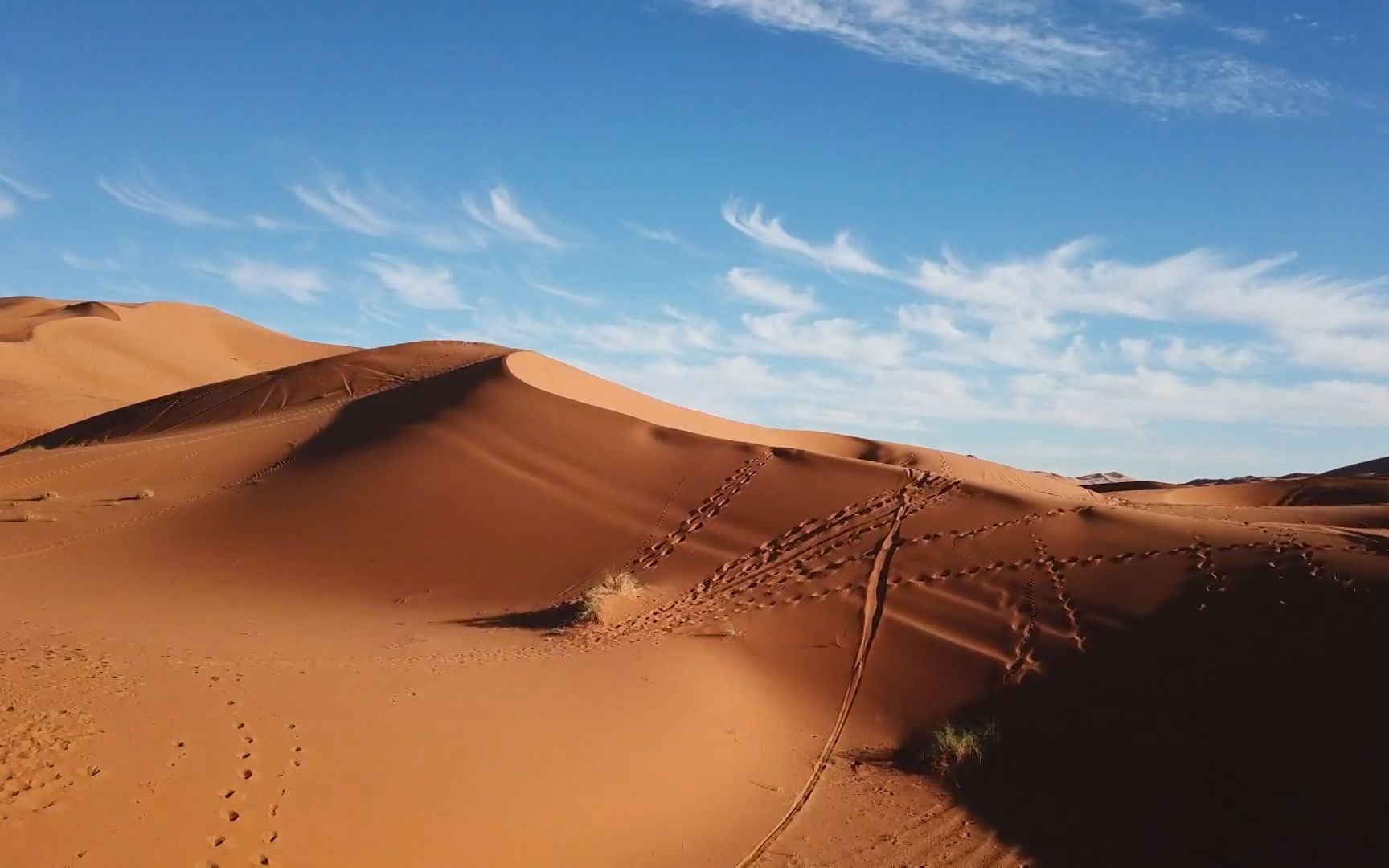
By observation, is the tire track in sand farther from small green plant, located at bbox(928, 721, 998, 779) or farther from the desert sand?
small green plant, located at bbox(928, 721, 998, 779)

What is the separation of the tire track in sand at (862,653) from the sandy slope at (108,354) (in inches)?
1196

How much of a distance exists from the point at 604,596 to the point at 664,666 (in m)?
1.51

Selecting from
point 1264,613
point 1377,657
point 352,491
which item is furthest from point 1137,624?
point 352,491

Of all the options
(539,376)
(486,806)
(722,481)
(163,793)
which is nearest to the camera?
(163,793)

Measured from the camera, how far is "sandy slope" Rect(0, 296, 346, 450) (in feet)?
113

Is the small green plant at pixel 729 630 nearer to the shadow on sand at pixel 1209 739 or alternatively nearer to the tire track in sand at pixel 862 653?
the tire track in sand at pixel 862 653

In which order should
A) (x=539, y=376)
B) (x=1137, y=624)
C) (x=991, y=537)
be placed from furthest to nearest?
(x=539, y=376), (x=991, y=537), (x=1137, y=624)

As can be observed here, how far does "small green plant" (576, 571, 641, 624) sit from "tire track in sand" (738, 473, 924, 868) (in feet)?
8.70

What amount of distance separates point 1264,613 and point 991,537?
9.82ft

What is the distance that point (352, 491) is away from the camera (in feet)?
46.6

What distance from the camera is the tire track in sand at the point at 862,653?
6.46 meters

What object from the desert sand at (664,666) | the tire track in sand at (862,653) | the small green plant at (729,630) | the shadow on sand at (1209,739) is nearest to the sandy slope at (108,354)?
the desert sand at (664,666)

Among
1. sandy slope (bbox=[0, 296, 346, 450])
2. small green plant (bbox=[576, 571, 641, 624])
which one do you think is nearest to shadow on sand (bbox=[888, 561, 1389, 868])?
small green plant (bbox=[576, 571, 641, 624])

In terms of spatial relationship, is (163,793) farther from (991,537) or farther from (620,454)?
(620,454)
